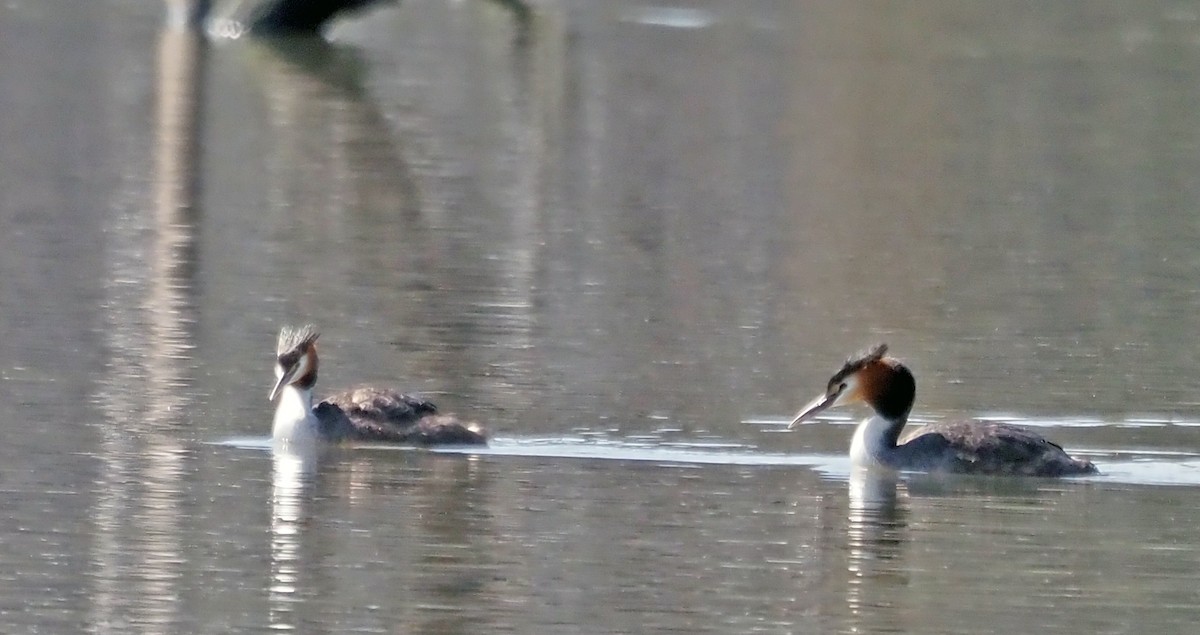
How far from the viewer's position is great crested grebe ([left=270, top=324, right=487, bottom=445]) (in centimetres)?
1270

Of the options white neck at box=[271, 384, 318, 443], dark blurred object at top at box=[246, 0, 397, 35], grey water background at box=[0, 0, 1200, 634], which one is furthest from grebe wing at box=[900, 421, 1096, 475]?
dark blurred object at top at box=[246, 0, 397, 35]

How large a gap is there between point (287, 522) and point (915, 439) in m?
3.30

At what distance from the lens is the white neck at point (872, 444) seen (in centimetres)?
1270

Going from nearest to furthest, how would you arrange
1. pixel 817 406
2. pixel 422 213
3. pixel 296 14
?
pixel 817 406, pixel 422 213, pixel 296 14

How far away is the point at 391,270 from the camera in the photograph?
1831 centimetres

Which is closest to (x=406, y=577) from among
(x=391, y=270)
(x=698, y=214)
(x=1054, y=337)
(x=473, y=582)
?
(x=473, y=582)

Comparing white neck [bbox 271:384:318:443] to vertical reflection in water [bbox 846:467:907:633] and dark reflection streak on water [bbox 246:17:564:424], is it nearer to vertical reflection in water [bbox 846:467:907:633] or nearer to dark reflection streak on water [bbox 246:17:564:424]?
dark reflection streak on water [bbox 246:17:564:424]

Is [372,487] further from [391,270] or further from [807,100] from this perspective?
[807,100]

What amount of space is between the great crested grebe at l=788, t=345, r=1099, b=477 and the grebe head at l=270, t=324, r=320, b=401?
240cm

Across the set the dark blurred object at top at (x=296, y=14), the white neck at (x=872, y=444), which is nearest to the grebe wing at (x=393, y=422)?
the white neck at (x=872, y=444)

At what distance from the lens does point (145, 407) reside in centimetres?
1346

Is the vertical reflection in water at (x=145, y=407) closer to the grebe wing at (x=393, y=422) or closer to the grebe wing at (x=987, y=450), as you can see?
the grebe wing at (x=393, y=422)

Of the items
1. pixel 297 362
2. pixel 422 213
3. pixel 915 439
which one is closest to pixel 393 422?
pixel 297 362

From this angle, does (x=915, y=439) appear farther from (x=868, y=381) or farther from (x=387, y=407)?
(x=387, y=407)
